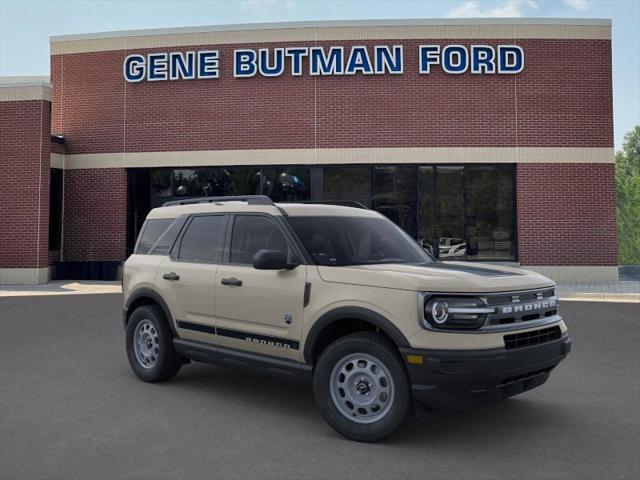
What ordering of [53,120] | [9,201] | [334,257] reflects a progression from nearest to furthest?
[334,257], [9,201], [53,120]

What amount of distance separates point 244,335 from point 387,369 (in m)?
1.59

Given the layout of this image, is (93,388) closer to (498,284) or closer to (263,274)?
(263,274)

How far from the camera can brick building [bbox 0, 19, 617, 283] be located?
1872 cm

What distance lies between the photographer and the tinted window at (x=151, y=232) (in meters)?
6.96

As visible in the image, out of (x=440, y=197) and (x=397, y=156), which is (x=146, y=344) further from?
(x=440, y=197)

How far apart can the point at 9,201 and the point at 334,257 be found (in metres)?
16.9

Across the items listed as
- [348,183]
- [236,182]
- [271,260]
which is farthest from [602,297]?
[271,260]

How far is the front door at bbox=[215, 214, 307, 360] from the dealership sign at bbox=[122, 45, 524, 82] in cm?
1423

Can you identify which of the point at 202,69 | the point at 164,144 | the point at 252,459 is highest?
the point at 202,69

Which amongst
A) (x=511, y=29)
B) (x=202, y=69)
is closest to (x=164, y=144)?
(x=202, y=69)

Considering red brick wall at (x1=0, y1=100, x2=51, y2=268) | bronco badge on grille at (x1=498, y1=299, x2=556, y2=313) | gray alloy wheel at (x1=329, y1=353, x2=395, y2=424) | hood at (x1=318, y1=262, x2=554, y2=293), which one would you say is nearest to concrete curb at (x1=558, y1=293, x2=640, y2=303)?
bronco badge on grille at (x1=498, y1=299, x2=556, y2=313)

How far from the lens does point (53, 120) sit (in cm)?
2083

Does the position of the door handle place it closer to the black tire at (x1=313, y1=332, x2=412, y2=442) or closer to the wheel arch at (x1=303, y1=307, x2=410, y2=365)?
the wheel arch at (x1=303, y1=307, x2=410, y2=365)

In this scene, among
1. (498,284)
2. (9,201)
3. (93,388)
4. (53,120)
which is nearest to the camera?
(498,284)
